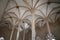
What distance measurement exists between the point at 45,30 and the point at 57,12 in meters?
4.55

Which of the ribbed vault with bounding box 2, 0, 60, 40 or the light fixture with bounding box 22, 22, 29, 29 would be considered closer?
the ribbed vault with bounding box 2, 0, 60, 40

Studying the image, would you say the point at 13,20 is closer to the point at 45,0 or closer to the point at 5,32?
the point at 5,32

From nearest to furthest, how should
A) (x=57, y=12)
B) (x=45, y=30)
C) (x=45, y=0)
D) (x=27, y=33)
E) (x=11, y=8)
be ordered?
(x=45, y=0) → (x=11, y=8) → (x=57, y=12) → (x=45, y=30) → (x=27, y=33)

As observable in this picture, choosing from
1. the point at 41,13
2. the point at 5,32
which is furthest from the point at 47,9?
the point at 5,32

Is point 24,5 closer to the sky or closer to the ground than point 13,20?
closer to the sky

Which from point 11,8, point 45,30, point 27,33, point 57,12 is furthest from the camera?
point 27,33

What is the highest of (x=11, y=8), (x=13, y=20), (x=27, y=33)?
(x=11, y=8)

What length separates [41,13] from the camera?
21219 mm

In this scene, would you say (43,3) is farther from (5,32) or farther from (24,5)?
(5,32)

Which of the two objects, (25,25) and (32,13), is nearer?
(32,13)

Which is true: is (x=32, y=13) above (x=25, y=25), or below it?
above

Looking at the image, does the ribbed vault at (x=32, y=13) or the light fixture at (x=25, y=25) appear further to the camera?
the light fixture at (x=25, y=25)

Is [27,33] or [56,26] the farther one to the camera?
[27,33]

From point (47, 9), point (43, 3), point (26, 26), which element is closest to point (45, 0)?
point (43, 3)
